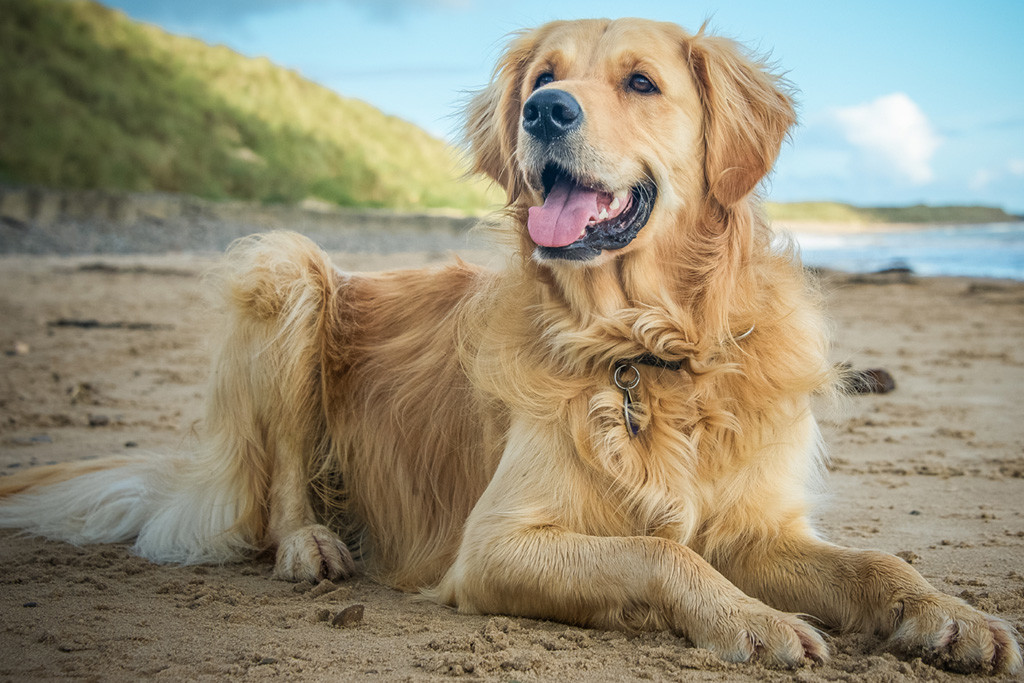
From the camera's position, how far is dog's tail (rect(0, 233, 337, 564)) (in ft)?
11.0

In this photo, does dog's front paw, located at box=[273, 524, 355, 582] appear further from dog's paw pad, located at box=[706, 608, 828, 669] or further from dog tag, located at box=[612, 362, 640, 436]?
dog's paw pad, located at box=[706, 608, 828, 669]

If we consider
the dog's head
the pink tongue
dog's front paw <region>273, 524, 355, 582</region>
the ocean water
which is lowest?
dog's front paw <region>273, 524, 355, 582</region>

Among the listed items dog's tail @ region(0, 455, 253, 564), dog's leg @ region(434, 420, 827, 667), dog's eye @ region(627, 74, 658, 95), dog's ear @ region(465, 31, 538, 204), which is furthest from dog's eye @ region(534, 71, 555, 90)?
dog's tail @ region(0, 455, 253, 564)

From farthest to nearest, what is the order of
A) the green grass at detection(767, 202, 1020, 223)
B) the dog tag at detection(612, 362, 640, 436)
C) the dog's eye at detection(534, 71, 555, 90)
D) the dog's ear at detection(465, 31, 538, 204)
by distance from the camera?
1. the green grass at detection(767, 202, 1020, 223)
2. the dog's ear at detection(465, 31, 538, 204)
3. the dog's eye at detection(534, 71, 555, 90)
4. the dog tag at detection(612, 362, 640, 436)

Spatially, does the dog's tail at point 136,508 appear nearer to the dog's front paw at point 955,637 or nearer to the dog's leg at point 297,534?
the dog's leg at point 297,534

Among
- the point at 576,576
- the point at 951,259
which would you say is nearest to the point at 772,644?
the point at 576,576

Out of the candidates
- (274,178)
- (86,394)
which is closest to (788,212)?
(274,178)

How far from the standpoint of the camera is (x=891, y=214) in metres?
47.5

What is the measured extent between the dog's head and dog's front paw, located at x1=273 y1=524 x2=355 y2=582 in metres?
1.32

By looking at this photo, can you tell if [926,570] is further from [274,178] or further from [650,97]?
[274,178]

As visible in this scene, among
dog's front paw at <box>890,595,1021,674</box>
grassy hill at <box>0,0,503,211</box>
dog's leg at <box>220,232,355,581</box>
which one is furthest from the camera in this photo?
grassy hill at <box>0,0,503,211</box>

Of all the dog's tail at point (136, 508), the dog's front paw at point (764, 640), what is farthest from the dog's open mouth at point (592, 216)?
the dog's tail at point (136, 508)

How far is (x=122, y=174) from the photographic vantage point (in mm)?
26328

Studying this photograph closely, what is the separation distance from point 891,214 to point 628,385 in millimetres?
49612
